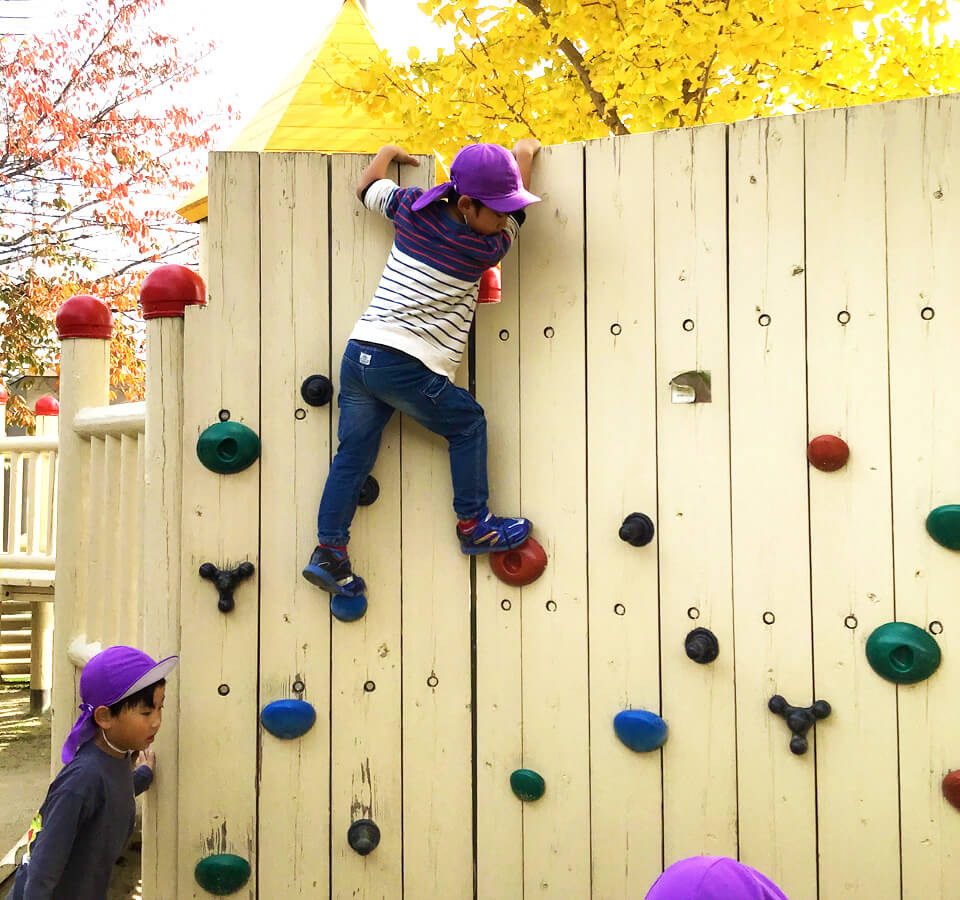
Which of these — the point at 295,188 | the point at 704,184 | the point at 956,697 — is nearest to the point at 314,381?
the point at 295,188

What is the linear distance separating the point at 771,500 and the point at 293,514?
141 centimetres

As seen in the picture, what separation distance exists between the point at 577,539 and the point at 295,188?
1372 millimetres

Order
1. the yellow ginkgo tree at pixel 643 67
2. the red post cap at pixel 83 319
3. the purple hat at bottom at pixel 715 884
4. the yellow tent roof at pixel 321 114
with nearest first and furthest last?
the purple hat at bottom at pixel 715 884, the red post cap at pixel 83 319, the yellow ginkgo tree at pixel 643 67, the yellow tent roof at pixel 321 114

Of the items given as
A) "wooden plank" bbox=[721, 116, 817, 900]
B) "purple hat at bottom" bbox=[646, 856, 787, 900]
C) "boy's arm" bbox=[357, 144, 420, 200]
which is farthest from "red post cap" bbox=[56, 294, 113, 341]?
"purple hat at bottom" bbox=[646, 856, 787, 900]

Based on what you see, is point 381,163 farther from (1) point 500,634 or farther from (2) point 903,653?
(2) point 903,653

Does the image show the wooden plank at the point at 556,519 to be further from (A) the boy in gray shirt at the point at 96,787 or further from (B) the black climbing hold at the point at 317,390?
(A) the boy in gray shirt at the point at 96,787

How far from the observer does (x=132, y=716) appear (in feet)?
8.68

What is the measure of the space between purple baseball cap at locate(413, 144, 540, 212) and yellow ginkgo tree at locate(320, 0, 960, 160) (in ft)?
9.19

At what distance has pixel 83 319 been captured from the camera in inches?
152

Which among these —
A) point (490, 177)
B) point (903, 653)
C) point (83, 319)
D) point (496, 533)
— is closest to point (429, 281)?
point (490, 177)

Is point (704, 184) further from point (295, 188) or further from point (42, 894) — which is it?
point (42, 894)

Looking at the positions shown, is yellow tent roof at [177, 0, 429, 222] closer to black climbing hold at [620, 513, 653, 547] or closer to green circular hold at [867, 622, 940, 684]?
black climbing hold at [620, 513, 653, 547]

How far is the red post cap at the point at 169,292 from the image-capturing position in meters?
3.10

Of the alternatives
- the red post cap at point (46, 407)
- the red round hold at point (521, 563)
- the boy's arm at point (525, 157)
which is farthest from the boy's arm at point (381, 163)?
the red post cap at point (46, 407)
